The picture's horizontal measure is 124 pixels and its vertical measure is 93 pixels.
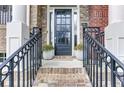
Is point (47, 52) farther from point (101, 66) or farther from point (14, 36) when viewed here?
point (101, 66)

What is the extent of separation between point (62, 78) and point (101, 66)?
1565 millimetres

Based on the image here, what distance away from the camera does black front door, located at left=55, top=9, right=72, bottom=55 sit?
10633 mm

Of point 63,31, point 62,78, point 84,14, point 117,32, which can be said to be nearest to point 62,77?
point 62,78

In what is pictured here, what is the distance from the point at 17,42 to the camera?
623cm

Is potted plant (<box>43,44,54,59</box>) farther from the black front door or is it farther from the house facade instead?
the black front door

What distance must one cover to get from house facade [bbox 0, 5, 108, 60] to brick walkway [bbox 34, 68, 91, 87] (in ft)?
14.2

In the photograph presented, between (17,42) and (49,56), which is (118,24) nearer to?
(17,42)

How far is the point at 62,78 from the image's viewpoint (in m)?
5.38

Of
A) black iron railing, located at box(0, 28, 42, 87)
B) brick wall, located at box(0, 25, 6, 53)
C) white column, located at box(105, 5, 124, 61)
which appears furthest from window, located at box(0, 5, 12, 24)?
white column, located at box(105, 5, 124, 61)

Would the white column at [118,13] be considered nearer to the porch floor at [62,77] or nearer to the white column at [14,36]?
the porch floor at [62,77]

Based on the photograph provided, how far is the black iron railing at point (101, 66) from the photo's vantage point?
9.58 feet

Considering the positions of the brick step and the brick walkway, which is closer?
the brick walkway

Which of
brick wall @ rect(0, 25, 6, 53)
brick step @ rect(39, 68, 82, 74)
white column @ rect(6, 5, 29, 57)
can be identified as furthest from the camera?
brick wall @ rect(0, 25, 6, 53)
